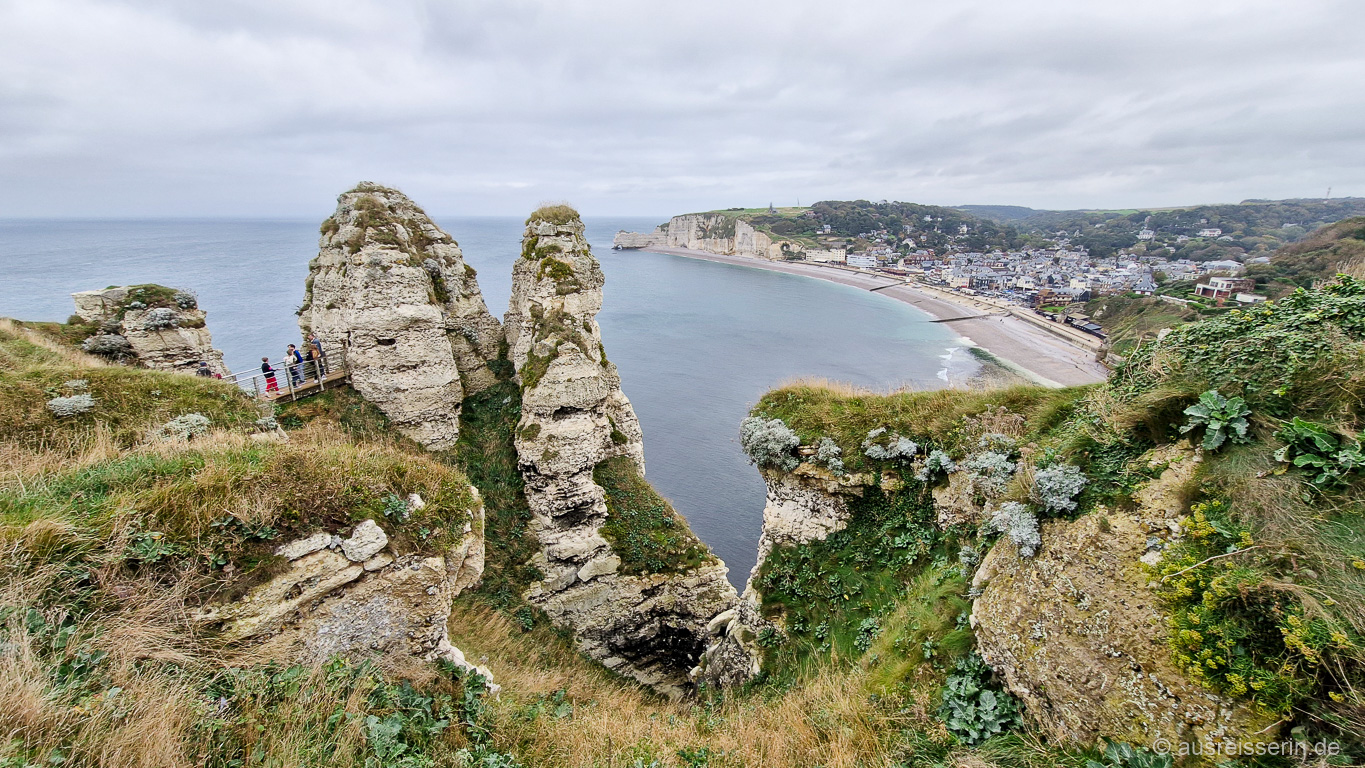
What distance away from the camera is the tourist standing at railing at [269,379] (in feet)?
54.4

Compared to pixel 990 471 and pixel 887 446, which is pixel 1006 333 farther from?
pixel 990 471

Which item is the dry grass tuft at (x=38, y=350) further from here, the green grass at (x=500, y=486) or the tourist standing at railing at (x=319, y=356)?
the green grass at (x=500, y=486)

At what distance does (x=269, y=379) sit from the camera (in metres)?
17.0

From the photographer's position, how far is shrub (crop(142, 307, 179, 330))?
16.7 metres

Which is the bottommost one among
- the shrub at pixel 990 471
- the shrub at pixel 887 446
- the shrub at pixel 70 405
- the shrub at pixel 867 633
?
the shrub at pixel 867 633

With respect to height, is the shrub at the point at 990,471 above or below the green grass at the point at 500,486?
above

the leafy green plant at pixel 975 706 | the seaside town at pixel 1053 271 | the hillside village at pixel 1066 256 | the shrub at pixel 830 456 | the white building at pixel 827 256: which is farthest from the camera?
the white building at pixel 827 256

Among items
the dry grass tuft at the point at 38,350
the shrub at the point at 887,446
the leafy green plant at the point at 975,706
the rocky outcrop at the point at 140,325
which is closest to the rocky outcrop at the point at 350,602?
the leafy green plant at the point at 975,706

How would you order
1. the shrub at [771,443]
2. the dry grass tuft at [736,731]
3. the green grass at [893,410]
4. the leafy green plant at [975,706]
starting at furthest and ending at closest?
1. the shrub at [771,443]
2. the green grass at [893,410]
3. the dry grass tuft at [736,731]
4. the leafy green plant at [975,706]

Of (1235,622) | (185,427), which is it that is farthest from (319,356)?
(1235,622)

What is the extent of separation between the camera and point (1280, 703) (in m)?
4.17

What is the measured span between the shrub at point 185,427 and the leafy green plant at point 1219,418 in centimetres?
1544

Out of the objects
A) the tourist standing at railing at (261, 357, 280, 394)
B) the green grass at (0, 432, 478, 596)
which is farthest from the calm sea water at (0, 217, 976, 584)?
the tourist standing at railing at (261, 357, 280, 394)

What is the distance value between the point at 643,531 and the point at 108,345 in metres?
18.2
